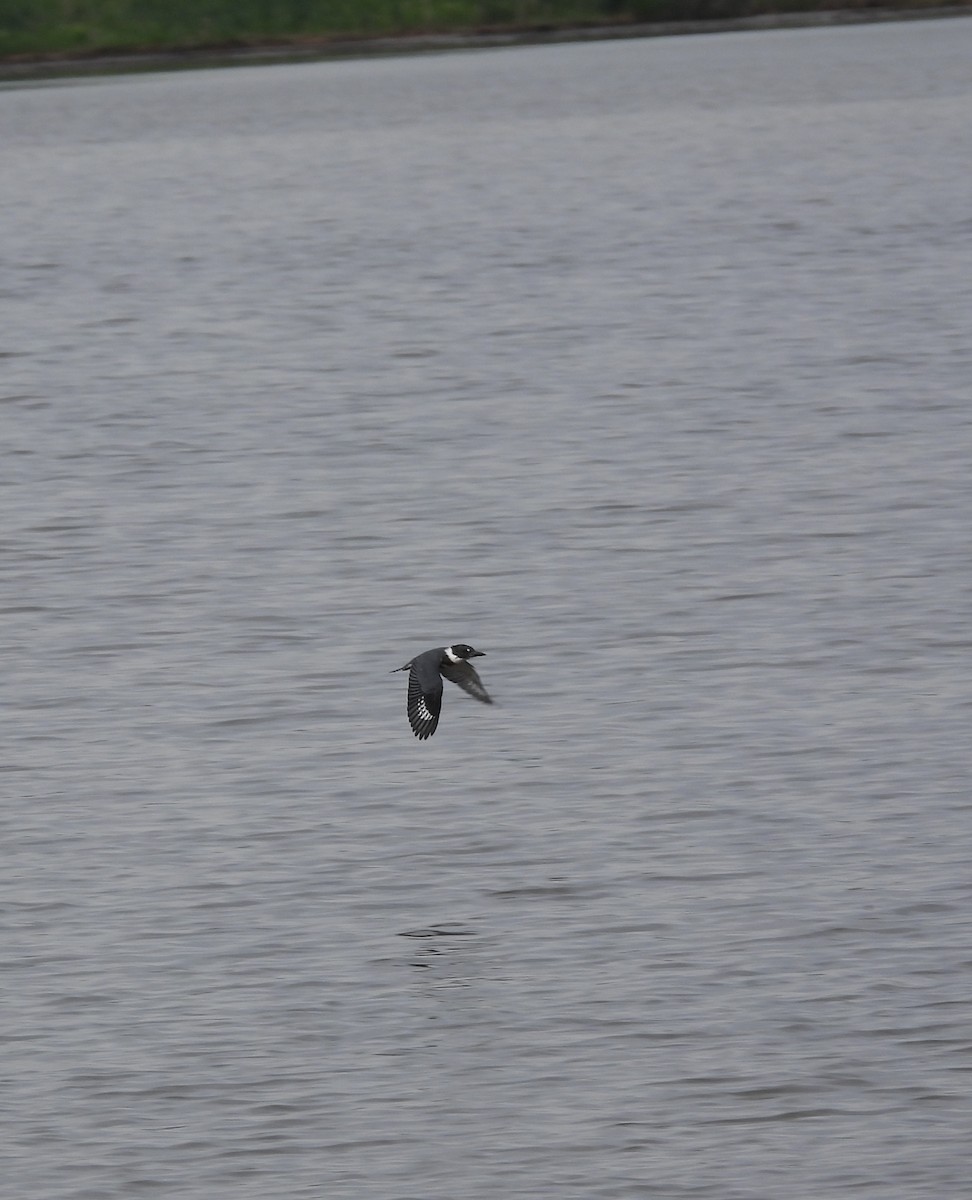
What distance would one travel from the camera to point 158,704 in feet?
41.3

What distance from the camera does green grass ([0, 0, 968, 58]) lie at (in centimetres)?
6125

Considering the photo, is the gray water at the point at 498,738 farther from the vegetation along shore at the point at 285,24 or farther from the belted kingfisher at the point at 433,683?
the vegetation along shore at the point at 285,24

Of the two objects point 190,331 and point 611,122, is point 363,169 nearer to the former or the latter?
point 611,122

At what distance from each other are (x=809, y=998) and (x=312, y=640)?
5445 mm

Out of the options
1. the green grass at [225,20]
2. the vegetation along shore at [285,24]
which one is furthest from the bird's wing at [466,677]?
the green grass at [225,20]

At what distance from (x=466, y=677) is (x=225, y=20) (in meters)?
54.8

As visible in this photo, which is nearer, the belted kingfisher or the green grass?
the belted kingfisher

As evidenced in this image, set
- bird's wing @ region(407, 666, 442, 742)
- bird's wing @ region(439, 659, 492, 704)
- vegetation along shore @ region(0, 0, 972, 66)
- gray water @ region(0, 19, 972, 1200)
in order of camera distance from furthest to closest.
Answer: vegetation along shore @ region(0, 0, 972, 66) < bird's wing @ region(439, 659, 492, 704) < bird's wing @ region(407, 666, 442, 742) < gray water @ region(0, 19, 972, 1200)

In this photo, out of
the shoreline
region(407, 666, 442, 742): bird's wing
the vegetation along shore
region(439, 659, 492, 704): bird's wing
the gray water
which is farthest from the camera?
the vegetation along shore

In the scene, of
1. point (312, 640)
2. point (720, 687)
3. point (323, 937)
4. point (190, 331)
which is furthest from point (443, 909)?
point (190, 331)

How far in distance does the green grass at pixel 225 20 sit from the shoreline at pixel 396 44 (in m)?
0.18

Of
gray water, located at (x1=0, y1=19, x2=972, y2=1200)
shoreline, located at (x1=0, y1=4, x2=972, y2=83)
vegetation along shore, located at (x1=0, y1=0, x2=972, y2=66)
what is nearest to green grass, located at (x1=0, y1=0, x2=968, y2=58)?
vegetation along shore, located at (x1=0, y1=0, x2=972, y2=66)

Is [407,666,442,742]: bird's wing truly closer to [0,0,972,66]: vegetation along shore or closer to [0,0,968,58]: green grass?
[0,0,972,66]: vegetation along shore

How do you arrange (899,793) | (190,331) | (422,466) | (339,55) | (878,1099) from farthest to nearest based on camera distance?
1. (339,55)
2. (190,331)
3. (422,466)
4. (899,793)
5. (878,1099)
